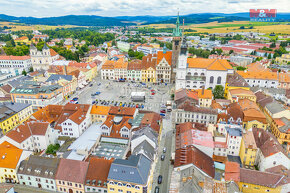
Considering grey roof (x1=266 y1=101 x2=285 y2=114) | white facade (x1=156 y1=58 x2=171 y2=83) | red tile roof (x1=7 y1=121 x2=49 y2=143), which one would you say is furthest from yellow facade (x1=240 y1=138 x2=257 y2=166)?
white facade (x1=156 y1=58 x2=171 y2=83)

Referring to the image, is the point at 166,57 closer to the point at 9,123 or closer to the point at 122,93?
the point at 122,93

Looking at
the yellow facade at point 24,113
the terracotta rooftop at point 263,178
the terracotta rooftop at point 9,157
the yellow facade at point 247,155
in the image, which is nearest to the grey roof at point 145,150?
the terracotta rooftop at point 263,178

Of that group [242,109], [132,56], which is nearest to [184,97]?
[242,109]

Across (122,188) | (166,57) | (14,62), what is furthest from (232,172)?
(14,62)

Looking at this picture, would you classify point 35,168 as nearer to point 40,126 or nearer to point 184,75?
point 40,126

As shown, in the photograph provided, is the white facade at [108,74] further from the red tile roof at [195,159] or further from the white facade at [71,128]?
the red tile roof at [195,159]

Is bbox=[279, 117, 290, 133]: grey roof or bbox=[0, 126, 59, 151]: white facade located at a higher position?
bbox=[279, 117, 290, 133]: grey roof

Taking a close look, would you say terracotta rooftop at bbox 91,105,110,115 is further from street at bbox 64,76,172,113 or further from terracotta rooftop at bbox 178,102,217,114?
terracotta rooftop at bbox 178,102,217,114
